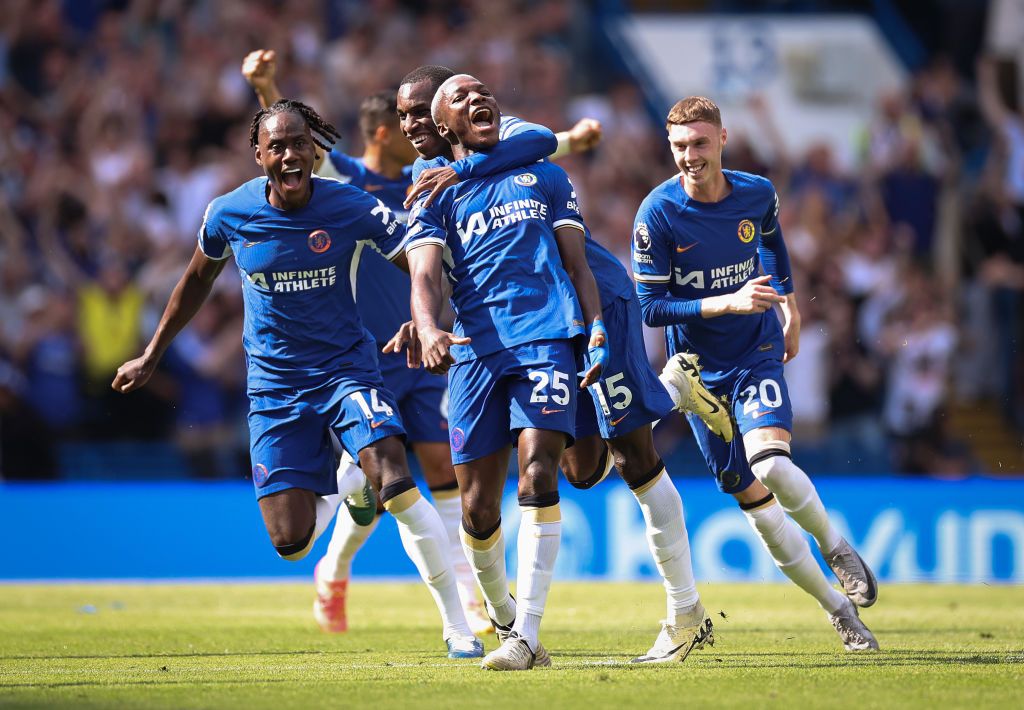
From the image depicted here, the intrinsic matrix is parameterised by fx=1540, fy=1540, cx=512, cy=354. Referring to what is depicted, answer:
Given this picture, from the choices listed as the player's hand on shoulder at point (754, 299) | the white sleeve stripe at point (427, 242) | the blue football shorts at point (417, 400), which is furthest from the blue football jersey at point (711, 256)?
the blue football shorts at point (417, 400)

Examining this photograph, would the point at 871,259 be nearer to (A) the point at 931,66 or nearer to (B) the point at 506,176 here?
(A) the point at 931,66

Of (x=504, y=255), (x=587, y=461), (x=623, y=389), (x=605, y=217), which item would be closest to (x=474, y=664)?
(x=587, y=461)

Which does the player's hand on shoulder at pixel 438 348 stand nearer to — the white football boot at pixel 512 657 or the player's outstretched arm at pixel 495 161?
the player's outstretched arm at pixel 495 161

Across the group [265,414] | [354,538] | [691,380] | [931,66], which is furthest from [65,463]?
[931,66]

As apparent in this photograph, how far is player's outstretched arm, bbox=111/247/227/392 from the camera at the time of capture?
27.0ft

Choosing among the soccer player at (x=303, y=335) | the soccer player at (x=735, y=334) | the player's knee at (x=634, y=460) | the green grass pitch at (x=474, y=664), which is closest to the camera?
the green grass pitch at (x=474, y=664)

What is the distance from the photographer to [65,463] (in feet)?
50.4

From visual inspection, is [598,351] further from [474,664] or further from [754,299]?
[474,664]

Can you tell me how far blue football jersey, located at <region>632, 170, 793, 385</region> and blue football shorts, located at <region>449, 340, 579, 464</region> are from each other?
1.19 m

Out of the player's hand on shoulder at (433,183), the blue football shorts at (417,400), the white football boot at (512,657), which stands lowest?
the blue football shorts at (417,400)

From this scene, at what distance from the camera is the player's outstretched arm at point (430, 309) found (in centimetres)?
685

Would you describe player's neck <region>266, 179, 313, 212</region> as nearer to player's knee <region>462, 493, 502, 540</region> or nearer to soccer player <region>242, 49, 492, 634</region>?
soccer player <region>242, 49, 492, 634</region>

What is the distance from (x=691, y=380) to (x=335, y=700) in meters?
2.93

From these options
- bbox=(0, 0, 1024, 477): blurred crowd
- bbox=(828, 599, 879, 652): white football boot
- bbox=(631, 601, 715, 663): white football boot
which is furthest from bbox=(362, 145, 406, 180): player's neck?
bbox=(0, 0, 1024, 477): blurred crowd
